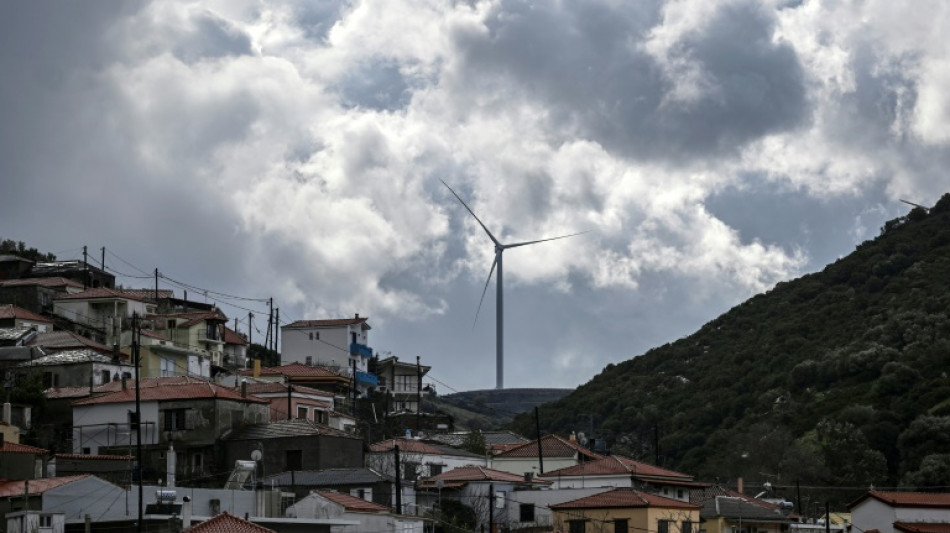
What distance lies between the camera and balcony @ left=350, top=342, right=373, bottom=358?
130 m

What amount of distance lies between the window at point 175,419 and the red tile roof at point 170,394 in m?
0.73

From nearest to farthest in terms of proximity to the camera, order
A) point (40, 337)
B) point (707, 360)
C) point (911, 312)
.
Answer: point (40, 337) → point (911, 312) → point (707, 360)

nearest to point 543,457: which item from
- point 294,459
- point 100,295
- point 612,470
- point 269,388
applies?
point 612,470

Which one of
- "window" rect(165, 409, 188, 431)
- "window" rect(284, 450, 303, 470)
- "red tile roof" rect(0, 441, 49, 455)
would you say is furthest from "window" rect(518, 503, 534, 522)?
"red tile roof" rect(0, 441, 49, 455)

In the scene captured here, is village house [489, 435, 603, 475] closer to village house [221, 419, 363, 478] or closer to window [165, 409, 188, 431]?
village house [221, 419, 363, 478]

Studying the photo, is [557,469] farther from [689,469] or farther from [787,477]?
[689,469]

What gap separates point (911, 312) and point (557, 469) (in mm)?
52928

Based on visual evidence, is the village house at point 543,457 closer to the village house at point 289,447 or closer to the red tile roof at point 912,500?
the village house at point 289,447

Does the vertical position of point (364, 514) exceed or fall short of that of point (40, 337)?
it falls short

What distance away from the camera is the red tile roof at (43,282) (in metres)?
114

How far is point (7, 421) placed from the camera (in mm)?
75062

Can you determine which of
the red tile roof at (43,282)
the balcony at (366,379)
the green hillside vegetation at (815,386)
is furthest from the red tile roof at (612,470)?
the red tile roof at (43,282)

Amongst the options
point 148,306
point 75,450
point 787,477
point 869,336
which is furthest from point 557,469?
point 869,336

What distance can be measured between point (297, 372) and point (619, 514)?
141 feet
